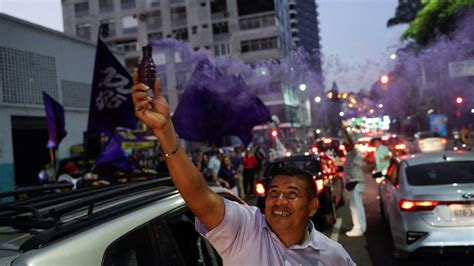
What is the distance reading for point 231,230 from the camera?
203 centimetres

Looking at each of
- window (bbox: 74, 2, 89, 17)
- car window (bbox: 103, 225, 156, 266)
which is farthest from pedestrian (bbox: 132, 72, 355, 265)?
window (bbox: 74, 2, 89, 17)

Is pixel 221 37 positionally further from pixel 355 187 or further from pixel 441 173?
pixel 441 173

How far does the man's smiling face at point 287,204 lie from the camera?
2176 millimetres

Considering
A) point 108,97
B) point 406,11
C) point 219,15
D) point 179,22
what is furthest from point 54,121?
point 406,11

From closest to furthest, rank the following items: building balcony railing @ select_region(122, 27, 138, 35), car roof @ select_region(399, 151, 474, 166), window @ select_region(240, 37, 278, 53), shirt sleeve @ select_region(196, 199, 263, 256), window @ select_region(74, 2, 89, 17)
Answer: shirt sleeve @ select_region(196, 199, 263, 256)
car roof @ select_region(399, 151, 474, 166)
window @ select_region(240, 37, 278, 53)
window @ select_region(74, 2, 89, 17)
building balcony railing @ select_region(122, 27, 138, 35)

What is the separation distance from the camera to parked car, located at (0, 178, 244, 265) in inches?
74.2

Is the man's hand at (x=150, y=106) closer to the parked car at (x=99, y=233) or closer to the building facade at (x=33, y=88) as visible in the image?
the parked car at (x=99, y=233)

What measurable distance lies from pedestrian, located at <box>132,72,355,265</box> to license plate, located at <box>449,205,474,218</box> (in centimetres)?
395

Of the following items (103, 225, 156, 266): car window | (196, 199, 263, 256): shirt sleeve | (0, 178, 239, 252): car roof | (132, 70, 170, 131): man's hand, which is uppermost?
(132, 70, 170, 131): man's hand

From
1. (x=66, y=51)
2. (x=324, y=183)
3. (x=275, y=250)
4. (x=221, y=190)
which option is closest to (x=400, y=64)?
(x=324, y=183)

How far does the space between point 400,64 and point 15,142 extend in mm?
15933

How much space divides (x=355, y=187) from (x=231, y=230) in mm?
6889

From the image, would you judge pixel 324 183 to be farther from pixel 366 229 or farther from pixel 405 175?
pixel 405 175

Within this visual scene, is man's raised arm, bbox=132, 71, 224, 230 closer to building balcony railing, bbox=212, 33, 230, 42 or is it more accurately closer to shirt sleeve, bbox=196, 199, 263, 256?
shirt sleeve, bbox=196, 199, 263, 256
